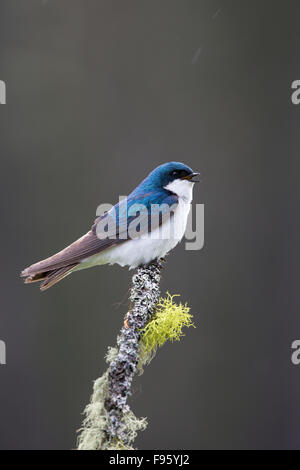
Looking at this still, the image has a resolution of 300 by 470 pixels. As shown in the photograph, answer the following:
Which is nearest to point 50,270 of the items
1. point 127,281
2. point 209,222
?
point 127,281

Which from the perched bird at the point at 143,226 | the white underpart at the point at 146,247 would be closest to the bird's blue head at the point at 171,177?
the perched bird at the point at 143,226

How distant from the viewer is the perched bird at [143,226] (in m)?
2.86

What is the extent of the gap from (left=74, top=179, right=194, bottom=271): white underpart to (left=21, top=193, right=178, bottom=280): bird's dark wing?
38 mm

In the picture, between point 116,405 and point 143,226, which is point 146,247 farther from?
point 116,405

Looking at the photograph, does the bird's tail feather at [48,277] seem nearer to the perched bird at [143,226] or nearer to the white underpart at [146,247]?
the perched bird at [143,226]

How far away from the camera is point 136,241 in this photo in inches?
115

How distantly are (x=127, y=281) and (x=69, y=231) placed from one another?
2.16ft

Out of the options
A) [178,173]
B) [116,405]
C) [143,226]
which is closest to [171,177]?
[178,173]

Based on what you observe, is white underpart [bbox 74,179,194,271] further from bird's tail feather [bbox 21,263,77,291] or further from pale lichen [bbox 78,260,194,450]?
pale lichen [bbox 78,260,194,450]

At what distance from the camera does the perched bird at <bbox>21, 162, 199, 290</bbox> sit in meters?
2.86

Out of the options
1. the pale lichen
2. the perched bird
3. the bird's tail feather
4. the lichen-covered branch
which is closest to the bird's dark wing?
the perched bird

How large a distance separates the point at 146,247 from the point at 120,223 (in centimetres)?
19
